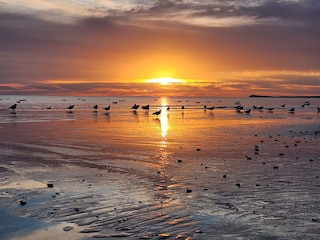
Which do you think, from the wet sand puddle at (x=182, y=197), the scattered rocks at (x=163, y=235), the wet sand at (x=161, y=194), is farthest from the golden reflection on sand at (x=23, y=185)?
the scattered rocks at (x=163, y=235)

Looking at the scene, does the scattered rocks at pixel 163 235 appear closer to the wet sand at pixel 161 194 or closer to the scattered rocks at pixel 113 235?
the wet sand at pixel 161 194

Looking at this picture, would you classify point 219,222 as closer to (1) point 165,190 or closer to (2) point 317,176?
(1) point 165,190

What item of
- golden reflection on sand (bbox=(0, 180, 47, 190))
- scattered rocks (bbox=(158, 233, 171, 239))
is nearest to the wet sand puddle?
scattered rocks (bbox=(158, 233, 171, 239))

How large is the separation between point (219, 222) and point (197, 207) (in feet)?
4.82

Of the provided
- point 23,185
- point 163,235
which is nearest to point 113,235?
point 163,235

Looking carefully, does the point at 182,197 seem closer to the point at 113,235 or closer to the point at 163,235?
the point at 163,235

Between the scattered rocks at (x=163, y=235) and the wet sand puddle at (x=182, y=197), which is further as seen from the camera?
the wet sand puddle at (x=182, y=197)

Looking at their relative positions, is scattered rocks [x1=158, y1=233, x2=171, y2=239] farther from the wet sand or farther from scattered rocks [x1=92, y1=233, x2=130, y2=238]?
scattered rocks [x1=92, y1=233, x2=130, y2=238]

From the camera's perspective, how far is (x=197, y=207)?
1285 centimetres

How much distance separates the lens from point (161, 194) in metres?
14.5

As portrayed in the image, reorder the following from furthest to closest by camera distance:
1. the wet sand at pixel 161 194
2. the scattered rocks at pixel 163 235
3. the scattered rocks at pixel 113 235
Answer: the wet sand at pixel 161 194, the scattered rocks at pixel 113 235, the scattered rocks at pixel 163 235

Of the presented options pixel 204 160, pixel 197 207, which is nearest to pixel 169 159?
pixel 204 160

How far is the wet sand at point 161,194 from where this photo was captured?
10.9 metres

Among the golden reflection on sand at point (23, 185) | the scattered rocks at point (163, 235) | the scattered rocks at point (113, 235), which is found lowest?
the golden reflection on sand at point (23, 185)
